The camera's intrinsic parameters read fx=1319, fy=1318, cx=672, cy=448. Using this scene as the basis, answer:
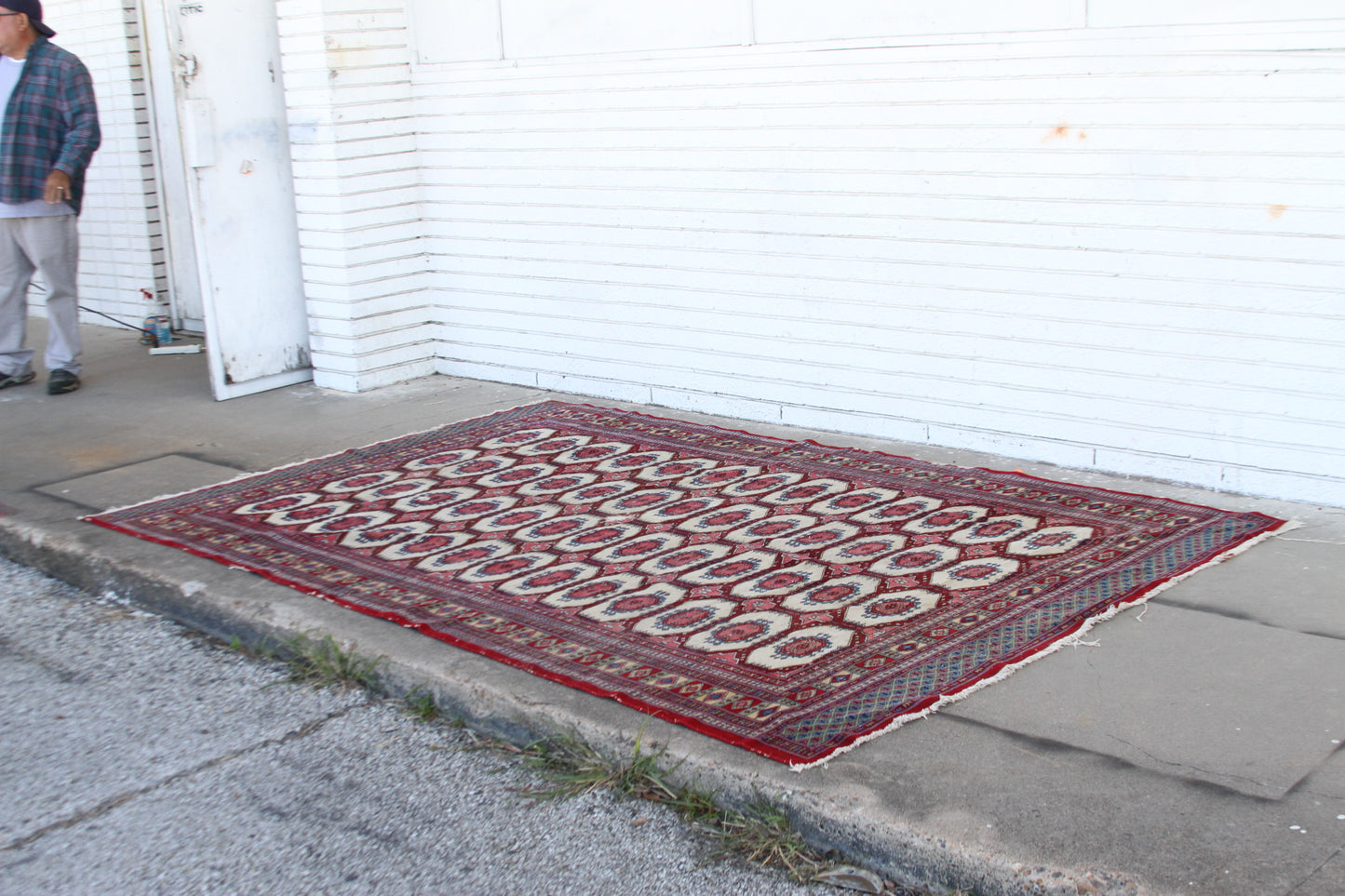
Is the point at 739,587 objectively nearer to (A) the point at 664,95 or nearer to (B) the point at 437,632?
(B) the point at 437,632

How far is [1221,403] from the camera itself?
5137mm

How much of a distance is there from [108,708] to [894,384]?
3.60 meters

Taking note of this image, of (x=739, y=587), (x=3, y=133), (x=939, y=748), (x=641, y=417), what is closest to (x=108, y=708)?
(x=739, y=587)

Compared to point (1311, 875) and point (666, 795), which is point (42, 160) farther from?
point (1311, 875)

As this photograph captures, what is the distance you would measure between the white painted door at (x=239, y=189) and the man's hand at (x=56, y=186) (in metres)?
0.65

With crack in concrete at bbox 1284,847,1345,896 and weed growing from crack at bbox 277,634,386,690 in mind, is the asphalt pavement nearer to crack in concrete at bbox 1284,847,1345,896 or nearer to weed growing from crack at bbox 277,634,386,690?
weed growing from crack at bbox 277,634,386,690

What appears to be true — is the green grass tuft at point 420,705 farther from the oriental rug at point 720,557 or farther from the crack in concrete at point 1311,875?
the crack in concrete at point 1311,875

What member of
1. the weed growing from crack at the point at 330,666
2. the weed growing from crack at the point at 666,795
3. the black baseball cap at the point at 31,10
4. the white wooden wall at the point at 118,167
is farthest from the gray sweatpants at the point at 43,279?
the weed growing from crack at the point at 666,795

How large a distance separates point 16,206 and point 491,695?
5401mm

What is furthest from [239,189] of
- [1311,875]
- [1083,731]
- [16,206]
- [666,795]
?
[1311,875]

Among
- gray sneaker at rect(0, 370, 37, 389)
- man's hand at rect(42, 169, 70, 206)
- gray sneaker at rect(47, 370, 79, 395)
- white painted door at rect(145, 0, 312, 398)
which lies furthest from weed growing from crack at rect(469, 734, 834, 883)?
gray sneaker at rect(0, 370, 37, 389)

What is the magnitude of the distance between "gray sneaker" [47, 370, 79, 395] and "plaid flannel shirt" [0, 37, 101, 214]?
1.04 metres

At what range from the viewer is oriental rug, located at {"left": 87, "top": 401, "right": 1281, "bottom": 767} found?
3793 mm

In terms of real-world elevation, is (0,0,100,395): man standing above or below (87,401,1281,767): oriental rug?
above
